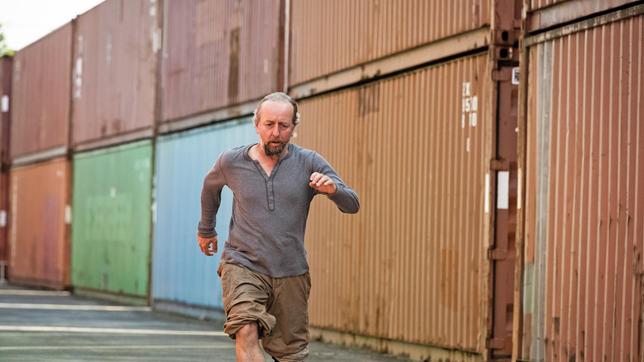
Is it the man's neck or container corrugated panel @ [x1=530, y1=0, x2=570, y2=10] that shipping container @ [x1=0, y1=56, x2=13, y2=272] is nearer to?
container corrugated panel @ [x1=530, y1=0, x2=570, y2=10]

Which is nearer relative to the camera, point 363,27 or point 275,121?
point 275,121

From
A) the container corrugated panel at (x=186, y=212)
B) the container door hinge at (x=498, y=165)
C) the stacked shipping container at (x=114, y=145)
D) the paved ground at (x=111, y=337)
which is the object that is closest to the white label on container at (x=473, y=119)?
the container door hinge at (x=498, y=165)

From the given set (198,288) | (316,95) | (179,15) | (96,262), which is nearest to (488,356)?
(316,95)

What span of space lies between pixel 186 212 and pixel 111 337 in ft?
20.8

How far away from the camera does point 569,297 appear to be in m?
10.6

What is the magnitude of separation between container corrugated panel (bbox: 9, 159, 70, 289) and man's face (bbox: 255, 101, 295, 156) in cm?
2332

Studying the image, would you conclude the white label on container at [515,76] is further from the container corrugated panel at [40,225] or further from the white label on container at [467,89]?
the container corrugated panel at [40,225]

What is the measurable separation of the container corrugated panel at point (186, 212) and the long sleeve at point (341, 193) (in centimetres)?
1173

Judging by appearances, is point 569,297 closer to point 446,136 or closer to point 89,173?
point 446,136

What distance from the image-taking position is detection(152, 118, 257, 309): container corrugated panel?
1967 centimetres

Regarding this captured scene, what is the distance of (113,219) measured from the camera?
26.5m

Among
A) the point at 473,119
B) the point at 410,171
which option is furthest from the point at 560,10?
the point at 410,171

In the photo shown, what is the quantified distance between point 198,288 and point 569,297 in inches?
427

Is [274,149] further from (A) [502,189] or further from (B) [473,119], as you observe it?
(B) [473,119]
